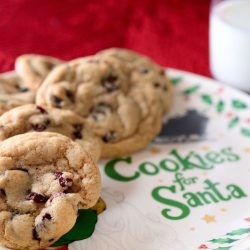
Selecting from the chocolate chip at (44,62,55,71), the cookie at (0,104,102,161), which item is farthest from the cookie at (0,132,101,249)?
the chocolate chip at (44,62,55,71)

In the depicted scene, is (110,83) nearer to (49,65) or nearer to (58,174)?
(49,65)

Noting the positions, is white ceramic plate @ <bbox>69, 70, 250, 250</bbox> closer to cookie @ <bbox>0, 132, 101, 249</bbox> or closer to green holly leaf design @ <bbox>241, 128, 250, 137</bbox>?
green holly leaf design @ <bbox>241, 128, 250, 137</bbox>

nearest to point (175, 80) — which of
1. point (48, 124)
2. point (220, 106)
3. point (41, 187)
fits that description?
point (220, 106)

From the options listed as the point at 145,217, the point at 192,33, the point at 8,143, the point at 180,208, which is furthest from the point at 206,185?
the point at 192,33

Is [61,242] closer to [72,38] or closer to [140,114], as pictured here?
[140,114]

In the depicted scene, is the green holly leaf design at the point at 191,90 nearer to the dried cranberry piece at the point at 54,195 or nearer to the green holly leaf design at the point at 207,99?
the green holly leaf design at the point at 207,99

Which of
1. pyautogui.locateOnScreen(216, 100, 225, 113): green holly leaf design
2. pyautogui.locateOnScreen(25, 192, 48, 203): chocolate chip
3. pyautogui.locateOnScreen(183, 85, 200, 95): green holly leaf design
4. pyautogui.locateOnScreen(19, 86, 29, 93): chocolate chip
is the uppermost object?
pyautogui.locateOnScreen(19, 86, 29, 93): chocolate chip

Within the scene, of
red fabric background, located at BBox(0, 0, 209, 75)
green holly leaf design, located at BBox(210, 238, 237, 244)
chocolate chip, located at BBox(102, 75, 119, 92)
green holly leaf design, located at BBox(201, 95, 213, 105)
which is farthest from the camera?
red fabric background, located at BBox(0, 0, 209, 75)
